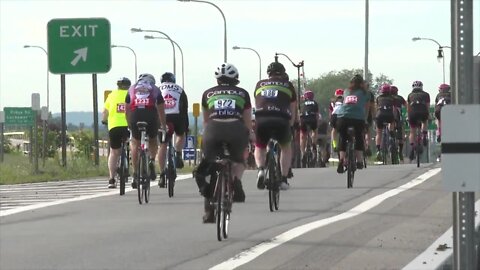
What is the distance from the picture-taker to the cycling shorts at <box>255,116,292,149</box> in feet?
45.5

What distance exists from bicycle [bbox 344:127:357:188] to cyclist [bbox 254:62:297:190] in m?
3.25

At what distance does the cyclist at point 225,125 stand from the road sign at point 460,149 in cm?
542

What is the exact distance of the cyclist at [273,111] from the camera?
13.9 m

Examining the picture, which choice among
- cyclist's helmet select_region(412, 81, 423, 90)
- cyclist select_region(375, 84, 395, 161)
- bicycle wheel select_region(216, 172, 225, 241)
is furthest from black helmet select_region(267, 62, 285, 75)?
cyclist select_region(375, 84, 395, 161)

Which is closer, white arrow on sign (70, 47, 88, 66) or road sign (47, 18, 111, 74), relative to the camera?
road sign (47, 18, 111, 74)

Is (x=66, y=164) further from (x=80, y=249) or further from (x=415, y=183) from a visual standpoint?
(x=80, y=249)

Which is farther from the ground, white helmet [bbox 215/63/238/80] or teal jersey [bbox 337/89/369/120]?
white helmet [bbox 215/63/238/80]

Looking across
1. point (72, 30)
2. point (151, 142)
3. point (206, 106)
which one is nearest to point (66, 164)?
point (72, 30)

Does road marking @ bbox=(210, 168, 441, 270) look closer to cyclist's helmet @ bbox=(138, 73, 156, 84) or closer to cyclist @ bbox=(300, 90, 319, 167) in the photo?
cyclist's helmet @ bbox=(138, 73, 156, 84)

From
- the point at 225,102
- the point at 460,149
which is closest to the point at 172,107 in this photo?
the point at 225,102

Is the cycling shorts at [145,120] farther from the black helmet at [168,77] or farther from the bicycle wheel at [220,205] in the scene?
the bicycle wheel at [220,205]

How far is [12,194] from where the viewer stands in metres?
19.0

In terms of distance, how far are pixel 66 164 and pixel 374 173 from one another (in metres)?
11.0

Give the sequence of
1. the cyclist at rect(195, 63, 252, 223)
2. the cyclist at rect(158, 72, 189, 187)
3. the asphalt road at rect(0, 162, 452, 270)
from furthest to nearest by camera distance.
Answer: the cyclist at rect(158, 72, 189, 187) → the cyclist at rect(195, 63, 252, 223) → the asphalt road at rect(0, 162, 452, 270)
